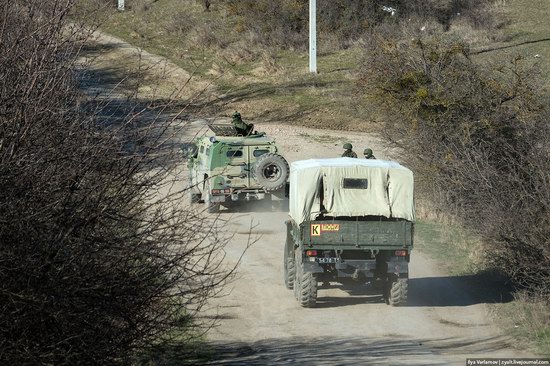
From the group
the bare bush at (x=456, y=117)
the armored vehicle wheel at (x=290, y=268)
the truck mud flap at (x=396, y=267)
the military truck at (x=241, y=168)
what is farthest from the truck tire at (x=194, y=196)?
the truck mud flap at (x=396, y=267)

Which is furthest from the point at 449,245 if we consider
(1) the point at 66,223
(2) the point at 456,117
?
(1) the point at 66,223

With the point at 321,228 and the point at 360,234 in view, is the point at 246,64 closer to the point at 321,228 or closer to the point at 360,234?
the point at 321,228

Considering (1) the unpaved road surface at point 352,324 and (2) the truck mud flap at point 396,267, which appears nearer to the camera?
(1) the unpaved road surface at point 352,324

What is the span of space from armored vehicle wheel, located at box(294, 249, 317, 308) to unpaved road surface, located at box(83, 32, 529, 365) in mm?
179

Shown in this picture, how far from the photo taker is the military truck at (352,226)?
56.1 ft

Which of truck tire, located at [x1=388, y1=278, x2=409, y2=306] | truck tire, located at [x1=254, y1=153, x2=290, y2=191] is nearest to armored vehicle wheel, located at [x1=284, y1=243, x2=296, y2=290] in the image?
truck tire, located at [x1=388, y1=278, x2=409, y2=306]

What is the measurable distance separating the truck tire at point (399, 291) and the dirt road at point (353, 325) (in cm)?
15

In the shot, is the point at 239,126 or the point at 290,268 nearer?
the point at 290,268

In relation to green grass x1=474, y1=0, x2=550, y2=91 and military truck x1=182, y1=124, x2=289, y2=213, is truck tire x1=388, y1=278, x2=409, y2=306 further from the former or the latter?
green grass x1=474, y1=0, x2=550, y2=91

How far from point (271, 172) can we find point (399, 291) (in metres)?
8.60

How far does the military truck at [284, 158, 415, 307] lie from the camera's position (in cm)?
1709

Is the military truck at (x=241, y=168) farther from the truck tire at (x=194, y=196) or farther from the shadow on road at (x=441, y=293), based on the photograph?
the shadow on road at (x=441, y=293)

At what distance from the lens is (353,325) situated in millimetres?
16719

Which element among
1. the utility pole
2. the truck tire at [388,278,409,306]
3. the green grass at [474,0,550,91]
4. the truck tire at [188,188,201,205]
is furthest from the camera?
the green grass at [474,0,550,91]
